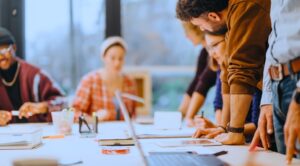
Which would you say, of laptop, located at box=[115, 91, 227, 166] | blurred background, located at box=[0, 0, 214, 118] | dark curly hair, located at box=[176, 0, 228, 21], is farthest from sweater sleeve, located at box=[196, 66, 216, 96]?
laptop, located at box=[115, 91, 227, 166]

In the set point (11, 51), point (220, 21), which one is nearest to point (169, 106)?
point (11, 51)

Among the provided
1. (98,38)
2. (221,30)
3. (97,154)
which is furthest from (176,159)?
(98,38)

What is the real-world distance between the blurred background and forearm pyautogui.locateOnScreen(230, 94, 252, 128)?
1880mm

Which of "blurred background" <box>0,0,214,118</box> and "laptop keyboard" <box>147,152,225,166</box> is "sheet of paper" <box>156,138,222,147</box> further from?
"blurred background" <box>0,0,214,118</box>

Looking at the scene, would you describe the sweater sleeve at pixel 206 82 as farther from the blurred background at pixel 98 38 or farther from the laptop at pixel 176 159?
the laptop at pixel 176 159

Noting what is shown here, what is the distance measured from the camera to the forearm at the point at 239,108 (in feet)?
5.26

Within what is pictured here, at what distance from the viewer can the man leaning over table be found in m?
1.25

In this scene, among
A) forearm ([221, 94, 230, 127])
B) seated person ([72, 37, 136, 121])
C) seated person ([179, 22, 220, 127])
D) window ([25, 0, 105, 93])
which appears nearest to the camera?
forearm ([221, 94, 230, 127])

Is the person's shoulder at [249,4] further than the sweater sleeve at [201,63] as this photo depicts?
No

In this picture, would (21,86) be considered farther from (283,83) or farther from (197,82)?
(283,83)

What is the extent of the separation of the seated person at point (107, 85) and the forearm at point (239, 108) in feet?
5.89

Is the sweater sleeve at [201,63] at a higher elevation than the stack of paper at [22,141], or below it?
higher

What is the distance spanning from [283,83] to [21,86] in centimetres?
212

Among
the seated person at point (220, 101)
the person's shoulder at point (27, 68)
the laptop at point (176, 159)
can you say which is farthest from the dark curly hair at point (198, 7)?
the person's shoulder at point (27, 68)
